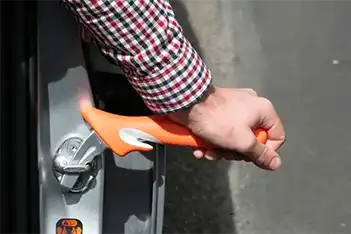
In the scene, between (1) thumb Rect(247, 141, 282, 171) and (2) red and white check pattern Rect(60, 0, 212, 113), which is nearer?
(2) red and white check pattern Rect(60, 0, 212, 113)

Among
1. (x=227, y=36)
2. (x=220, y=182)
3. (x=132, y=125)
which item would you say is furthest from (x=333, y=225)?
(x=132, y=125)

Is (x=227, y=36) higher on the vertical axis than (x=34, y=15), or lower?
lower

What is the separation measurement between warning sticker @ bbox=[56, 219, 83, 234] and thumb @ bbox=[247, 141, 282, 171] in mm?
223

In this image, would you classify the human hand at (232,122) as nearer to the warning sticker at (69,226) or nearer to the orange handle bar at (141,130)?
the orange handle bar at (141,130)

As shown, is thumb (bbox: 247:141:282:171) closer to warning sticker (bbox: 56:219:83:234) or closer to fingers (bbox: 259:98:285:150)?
fingers (bbox: 259:98:285:150)

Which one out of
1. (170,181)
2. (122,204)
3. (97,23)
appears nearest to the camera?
(97,23)

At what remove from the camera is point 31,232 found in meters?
1.08

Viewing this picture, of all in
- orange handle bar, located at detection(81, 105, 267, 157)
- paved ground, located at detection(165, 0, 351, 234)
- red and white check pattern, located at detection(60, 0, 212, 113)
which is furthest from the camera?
paved ground, located at detection(165, 0, 351, 234)

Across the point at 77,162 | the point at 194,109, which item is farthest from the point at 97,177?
the point at 194,109

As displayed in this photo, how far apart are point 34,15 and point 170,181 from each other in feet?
1.45

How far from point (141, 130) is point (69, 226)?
168mm

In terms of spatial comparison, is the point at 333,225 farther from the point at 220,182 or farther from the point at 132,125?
the point at 132,125

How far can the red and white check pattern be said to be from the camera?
2.64 feet

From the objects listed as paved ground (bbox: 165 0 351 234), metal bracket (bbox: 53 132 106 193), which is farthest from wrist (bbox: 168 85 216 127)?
paved ground (bbox: 165 0 351 234)
